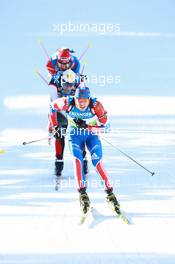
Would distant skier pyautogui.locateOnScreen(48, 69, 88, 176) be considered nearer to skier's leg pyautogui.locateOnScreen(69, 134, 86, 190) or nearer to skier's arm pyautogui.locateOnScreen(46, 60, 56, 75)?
skier's arm pyautogui.locateOnScreen(46, 60, 56, 75)

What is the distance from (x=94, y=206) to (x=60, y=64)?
8.16 feet

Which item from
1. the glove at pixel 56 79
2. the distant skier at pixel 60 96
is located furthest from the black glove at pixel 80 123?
the glove at pixel 56 79

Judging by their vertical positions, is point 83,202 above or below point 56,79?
below

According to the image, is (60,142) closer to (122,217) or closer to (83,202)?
(83,202)

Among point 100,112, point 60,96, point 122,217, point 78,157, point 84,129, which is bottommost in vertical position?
point 122,217

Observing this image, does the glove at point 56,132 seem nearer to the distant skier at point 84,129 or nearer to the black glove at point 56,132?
the black glove at point 56,132

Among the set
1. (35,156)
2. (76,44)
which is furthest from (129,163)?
(76,44)

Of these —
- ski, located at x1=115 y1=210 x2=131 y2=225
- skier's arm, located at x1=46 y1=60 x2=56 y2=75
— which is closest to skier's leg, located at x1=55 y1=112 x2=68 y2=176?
skier's arm, located at x1=46 y1=60 x2=56 y2=75

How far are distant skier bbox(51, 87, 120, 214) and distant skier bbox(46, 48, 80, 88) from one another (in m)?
1.56

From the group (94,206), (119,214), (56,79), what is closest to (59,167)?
(56,79)

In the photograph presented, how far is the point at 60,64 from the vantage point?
32.0 ft

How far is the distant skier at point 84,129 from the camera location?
25.7 ft

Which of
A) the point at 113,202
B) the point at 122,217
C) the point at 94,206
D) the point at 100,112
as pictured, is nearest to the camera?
the point at 122,217

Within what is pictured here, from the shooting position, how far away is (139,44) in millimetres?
35469
